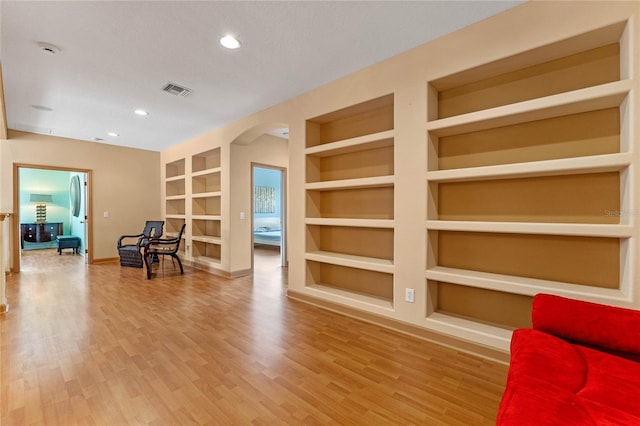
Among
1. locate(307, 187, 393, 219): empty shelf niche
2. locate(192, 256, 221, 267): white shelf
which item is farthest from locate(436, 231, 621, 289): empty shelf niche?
locate(192, 256, 221, 267): white shelf

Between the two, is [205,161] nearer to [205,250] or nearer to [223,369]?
[205,250]

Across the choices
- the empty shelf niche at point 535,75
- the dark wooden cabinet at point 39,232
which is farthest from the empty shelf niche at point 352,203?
the dark wooden cabinet at point 39,232

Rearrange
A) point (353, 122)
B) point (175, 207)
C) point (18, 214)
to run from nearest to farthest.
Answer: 1. point (353, 122)
2. point (18, 214)
3. point (175, 207)

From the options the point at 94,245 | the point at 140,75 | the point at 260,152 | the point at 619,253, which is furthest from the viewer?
the point at 94,245

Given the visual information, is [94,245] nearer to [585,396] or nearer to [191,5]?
[191,5]

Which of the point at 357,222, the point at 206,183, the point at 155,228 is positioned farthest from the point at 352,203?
the point at 155,228

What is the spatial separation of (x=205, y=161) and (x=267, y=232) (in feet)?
10.7

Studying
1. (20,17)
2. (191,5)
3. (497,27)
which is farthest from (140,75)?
(497,27)

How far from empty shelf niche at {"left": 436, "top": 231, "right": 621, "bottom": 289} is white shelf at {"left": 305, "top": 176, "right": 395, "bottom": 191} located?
670 millimetres

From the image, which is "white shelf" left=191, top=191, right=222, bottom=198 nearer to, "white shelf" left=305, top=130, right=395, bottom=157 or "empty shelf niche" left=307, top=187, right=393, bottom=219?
"empty shelf niche" left=307, top=187, right=393, bottom=219

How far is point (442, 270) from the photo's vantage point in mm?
2555

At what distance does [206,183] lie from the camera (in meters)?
6.18

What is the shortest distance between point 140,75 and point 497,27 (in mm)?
3509

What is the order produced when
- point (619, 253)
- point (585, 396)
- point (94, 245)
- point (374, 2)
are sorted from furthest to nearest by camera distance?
point (94, 245) < point (374, 2) < point (619, 253) < point (585, 396)
